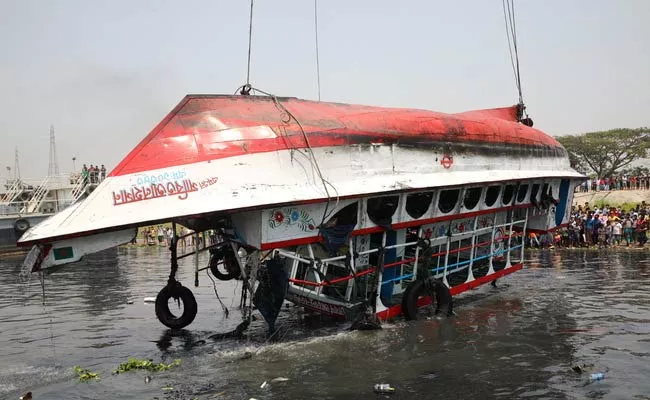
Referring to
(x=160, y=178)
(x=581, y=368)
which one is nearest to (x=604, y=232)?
(x=581, y=368)

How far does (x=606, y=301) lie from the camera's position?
14.2m

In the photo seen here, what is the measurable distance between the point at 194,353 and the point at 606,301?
900 centimetres

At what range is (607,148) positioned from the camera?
177ft

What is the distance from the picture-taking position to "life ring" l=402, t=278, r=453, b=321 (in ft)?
39.2

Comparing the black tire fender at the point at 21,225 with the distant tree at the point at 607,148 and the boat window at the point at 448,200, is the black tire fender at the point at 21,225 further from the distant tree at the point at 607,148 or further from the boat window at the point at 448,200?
the distant tree at the point at 607,148

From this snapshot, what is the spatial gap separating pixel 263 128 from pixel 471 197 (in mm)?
5004

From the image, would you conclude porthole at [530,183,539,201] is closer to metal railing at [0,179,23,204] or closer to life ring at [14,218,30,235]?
life ring at [14,218,30,235]

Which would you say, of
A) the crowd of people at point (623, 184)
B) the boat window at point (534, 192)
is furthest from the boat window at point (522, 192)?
the crowd of people at point (623, 184)

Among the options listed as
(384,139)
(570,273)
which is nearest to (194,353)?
(384,139)

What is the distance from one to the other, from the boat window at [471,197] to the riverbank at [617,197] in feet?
95.5

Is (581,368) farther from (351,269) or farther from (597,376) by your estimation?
(351,269)

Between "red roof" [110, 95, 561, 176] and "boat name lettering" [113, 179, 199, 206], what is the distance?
12.5 inches

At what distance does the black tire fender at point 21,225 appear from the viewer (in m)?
37.5

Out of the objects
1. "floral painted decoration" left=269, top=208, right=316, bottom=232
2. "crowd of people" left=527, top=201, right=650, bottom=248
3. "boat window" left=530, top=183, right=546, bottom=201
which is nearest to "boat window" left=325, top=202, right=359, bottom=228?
"floral painted decoration" left=269, top=208, right=316, bottom=232
